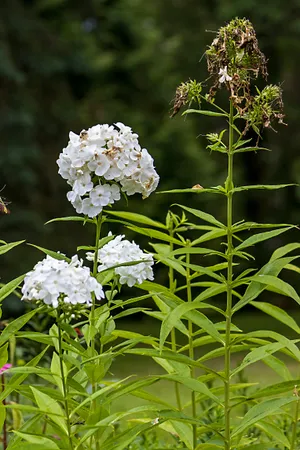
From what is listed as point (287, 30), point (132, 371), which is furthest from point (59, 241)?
point (287, 30)

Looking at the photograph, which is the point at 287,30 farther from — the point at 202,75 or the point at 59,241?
the point at 59,241

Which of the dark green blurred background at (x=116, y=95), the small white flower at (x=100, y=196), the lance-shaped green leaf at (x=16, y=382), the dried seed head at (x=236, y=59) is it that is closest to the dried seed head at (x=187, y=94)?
the dried seed head at (x=236, y=59)

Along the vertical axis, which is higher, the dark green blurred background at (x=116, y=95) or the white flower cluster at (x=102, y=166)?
the dark green blurred background at (x=116, y=95)

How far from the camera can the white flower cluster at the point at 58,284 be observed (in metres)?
1.78

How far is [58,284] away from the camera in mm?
1786

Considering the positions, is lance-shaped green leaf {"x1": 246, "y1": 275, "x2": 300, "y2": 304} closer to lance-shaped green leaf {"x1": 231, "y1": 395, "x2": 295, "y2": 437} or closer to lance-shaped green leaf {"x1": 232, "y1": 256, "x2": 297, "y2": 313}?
lance-shaped green leaf {"x1": 232, "y1": 256, "x2": 297, "y2": 313}

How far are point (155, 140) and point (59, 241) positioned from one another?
2.76 m

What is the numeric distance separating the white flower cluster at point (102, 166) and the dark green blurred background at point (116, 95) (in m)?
11.8

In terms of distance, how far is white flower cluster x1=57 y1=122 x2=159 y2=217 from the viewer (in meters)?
1.93

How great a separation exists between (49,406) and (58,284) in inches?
14.9

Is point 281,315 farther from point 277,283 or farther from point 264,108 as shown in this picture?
point 264,108

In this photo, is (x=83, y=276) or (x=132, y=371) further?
(x=132, y=371)

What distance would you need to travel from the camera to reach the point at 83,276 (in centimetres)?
181

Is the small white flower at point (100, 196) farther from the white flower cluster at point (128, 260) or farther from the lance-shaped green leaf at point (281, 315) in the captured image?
the lance-shaped green leaf at point (281, 315)
